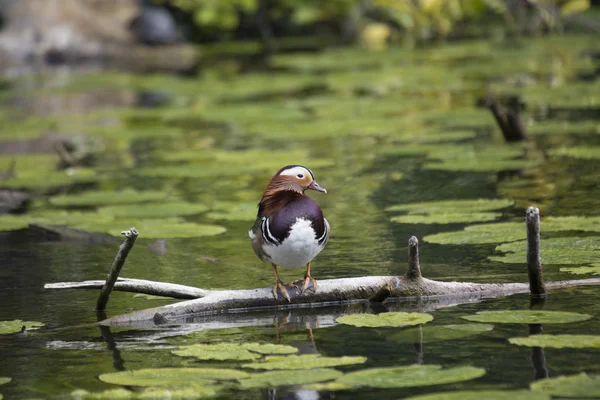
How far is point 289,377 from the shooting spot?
170 inches

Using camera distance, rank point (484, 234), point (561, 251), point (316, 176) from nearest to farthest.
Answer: point (561, 251), point (484, 234), point (316, 176)

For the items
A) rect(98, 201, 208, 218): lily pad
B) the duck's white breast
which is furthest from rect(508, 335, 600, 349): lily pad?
rect(98, 201, 208, 218): lily pad

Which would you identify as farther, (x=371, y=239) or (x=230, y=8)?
(x=230, y=8)

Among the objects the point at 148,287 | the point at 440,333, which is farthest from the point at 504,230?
the point at 148,287

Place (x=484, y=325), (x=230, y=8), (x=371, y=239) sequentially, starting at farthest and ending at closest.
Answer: (x=230, y=8)
(x=371, y=239)
(x=484, y=325)

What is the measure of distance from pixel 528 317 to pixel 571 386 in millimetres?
1042

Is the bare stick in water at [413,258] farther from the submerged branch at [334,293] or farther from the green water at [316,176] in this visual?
the green water at [316,176]

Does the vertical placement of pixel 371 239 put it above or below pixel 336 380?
above

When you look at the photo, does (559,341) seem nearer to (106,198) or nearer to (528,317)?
(528,317)

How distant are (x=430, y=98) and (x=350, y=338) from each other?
32.3ft

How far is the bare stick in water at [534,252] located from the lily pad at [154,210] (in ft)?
11.8

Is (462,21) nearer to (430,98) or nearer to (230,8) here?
(230,8)

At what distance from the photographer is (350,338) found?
5.11 metres

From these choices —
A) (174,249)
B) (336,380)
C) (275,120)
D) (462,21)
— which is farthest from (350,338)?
(462,21)
